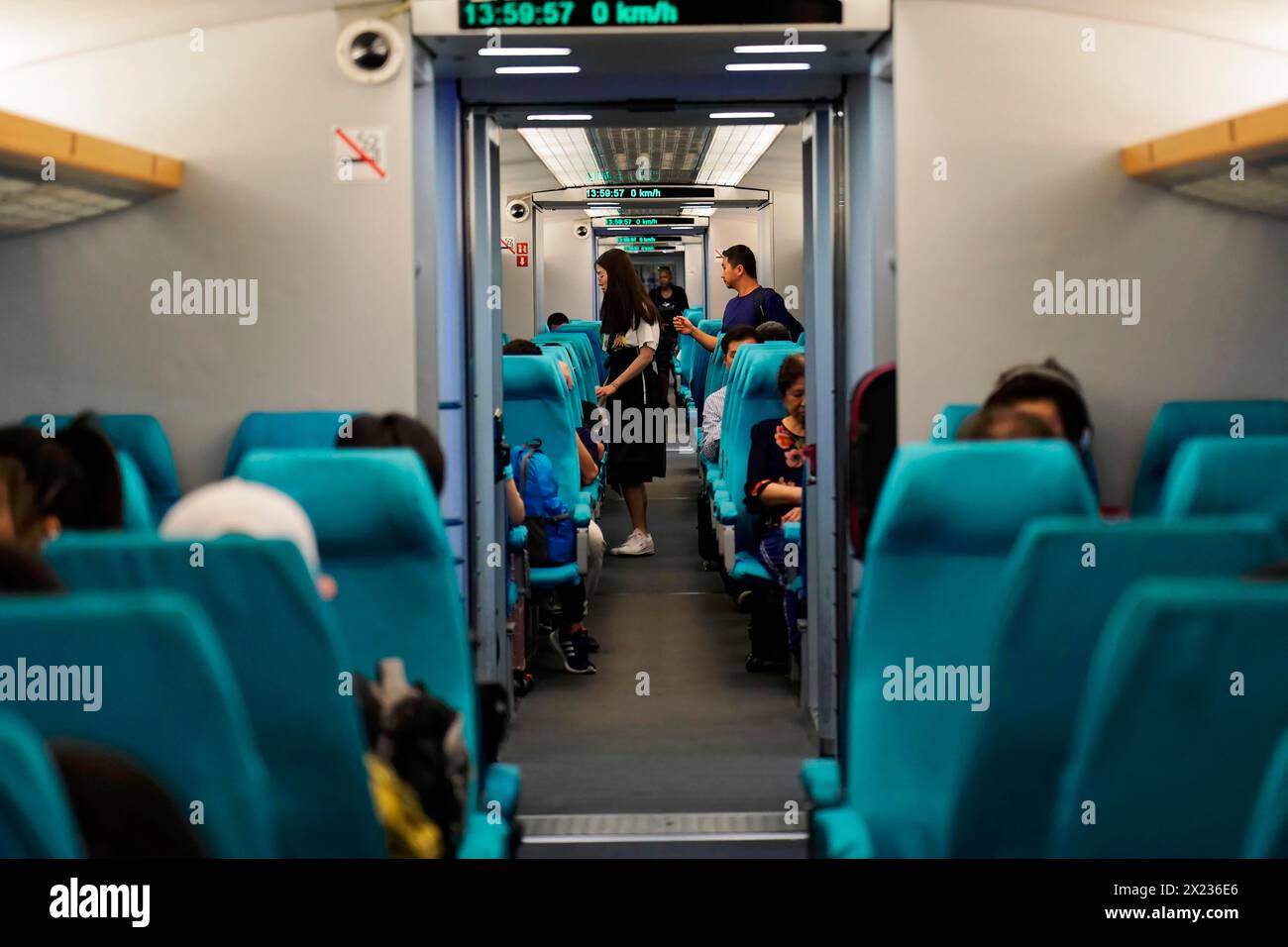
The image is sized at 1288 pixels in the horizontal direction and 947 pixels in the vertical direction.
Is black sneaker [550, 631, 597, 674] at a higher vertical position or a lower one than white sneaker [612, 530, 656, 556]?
lower

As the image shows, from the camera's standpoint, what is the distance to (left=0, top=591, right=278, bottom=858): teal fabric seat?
150 centimetres

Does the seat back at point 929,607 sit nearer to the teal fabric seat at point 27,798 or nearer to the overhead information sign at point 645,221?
the teal fabric seat at point 27,798

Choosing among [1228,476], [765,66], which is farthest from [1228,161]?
[1228,476]

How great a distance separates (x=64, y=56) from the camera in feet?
15.4

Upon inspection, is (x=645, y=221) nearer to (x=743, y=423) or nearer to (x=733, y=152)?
(x=733, y=152)

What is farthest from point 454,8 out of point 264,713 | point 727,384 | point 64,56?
point 727,384

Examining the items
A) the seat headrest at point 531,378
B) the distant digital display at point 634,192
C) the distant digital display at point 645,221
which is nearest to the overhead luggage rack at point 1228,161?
the seat headrest at point 531,378

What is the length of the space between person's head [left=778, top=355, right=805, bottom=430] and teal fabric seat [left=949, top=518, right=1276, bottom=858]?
13.9 feet

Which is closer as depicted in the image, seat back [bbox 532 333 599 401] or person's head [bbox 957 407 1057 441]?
person's head [bbox 957 407 1057 441]

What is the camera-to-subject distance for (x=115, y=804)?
4.91 ft

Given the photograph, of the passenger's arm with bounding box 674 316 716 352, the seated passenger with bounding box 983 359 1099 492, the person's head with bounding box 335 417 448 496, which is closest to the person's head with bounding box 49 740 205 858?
the person's head with bounding box 335 417 448 496

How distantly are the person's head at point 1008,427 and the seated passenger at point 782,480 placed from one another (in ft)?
10.5

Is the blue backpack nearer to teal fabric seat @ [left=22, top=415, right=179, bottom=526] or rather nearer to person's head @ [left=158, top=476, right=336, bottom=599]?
teal fabric seat @ [left=22, top=415, right=179, bottom=526]

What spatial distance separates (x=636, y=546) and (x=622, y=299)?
5.69 feet
